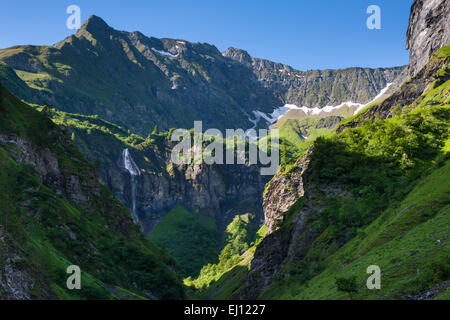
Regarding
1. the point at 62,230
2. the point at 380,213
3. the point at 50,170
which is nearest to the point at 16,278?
the point at 62,230

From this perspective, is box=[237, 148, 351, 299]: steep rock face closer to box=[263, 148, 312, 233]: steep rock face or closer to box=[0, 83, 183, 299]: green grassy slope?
box=[0, 83, 183, 299]: green grassy slope

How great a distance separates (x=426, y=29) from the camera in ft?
550

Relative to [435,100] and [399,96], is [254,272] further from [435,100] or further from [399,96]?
[399,96]

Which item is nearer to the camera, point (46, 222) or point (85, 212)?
point (46, 222)

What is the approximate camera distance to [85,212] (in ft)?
377

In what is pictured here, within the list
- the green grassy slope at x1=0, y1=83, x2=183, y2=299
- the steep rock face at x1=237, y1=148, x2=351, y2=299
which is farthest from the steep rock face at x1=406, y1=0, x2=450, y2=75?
the green grassy slope at x1=0, y1=83, x2=183, y2=299

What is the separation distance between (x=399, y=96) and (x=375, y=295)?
144 meters

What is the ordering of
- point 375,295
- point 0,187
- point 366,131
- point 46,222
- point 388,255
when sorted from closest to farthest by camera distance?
point 375,295 → point 388,255 → point 0,187 → point 46,222 → point 366,131

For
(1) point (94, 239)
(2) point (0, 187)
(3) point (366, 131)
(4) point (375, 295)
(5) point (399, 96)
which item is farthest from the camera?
(5) point (399, 96)

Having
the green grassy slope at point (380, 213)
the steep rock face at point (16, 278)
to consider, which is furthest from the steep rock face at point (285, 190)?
the steep rock face at point (16, 278)

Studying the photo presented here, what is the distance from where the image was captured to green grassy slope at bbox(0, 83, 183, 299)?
5544 centimetres

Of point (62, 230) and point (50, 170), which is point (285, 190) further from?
point (62, 230)

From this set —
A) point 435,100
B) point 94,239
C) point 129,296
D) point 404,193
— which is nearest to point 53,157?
point 94,239

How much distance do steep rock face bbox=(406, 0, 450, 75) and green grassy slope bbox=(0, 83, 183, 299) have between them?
15202cm
